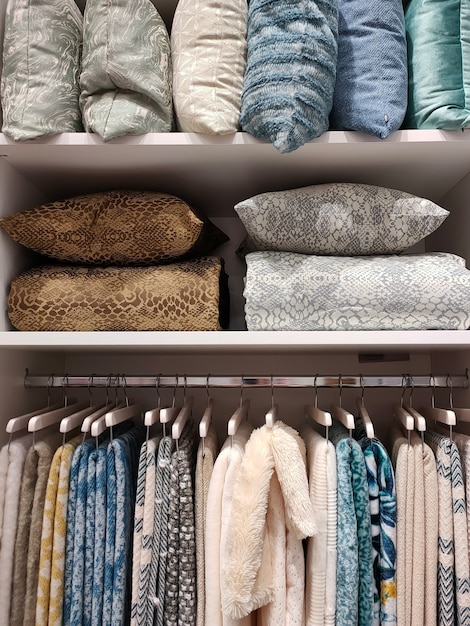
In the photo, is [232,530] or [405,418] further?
[405,418]

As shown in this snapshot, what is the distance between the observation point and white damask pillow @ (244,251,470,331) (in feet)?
3.24

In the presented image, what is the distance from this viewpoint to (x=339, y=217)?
1.03 m

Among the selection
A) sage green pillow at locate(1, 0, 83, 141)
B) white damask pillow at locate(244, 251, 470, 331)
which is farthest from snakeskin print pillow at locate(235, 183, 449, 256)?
sage green pillow at locate(1, 0, 83, 141)

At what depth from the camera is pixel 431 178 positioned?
1164 mm

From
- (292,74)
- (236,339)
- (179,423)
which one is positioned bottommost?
(179,423)

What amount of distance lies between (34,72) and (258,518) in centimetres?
91

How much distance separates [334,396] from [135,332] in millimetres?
608

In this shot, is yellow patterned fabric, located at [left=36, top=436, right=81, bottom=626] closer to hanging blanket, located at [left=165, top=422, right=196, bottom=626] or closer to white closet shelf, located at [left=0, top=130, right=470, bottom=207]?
hanging blanket, located at [left=165, top=422, right=196, bottom=626]

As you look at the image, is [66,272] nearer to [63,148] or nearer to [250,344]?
[63,148]

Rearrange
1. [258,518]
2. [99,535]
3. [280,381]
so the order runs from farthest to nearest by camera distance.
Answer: [280,381] < [99,535] < [258,518]

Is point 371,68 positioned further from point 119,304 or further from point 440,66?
point 119,304

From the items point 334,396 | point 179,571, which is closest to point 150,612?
point 179,571

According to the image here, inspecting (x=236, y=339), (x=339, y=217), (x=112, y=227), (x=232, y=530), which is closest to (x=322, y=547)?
(x=232, y=530)

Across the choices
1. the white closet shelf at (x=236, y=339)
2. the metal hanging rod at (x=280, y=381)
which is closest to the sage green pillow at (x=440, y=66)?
the white closet shelf at (x=236, y=339)
